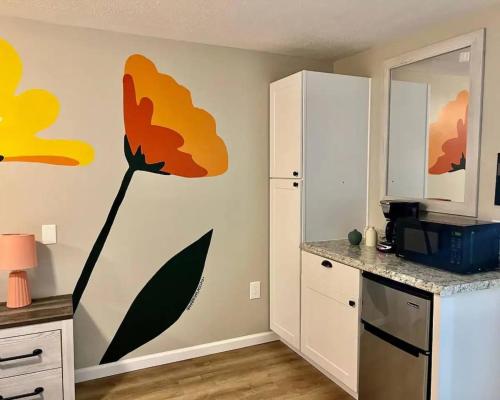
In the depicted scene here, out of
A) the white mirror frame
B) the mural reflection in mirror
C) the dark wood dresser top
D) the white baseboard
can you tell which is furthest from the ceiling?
the white baseboard

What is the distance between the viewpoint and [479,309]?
1988 millimetres

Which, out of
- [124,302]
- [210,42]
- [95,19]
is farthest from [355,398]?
[95,19]

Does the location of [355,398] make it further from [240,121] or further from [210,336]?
[240,121]

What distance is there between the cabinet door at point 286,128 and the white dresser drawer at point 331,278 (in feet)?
2.09

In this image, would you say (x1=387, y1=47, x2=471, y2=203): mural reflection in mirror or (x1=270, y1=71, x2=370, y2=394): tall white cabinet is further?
(x1=270, y1=71, x2=370, y2=394): tall white cabinet

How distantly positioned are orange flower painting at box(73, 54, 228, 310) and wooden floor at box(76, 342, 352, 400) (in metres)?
0.65

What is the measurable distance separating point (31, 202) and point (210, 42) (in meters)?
1.68

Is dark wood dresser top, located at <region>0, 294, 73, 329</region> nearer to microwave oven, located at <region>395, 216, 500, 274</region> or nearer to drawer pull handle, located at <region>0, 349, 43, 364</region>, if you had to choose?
drawer pull handle, located at <region>0, 349, 43, 364</region>

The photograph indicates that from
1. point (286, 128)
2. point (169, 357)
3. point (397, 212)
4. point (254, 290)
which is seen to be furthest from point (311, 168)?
point (169, 357)

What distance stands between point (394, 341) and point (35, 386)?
200 centimetres

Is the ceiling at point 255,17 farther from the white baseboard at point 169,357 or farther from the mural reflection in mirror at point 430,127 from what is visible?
the white baseboard at point 169,357

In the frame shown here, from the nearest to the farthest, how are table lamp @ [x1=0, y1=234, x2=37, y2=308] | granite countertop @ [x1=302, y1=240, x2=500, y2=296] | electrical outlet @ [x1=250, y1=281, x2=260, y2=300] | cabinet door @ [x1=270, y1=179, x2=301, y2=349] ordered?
granite countertop @ [x1=302, y1=240, x2=500, y2=296] < table lamp @ [x1=0, y1=234, x2=37, y2=308] < cabinet door @ [x1=270, y1=179, x2=301, y2=349] < electrical outlet @ [x1=250, y1=281, x2=260, y2=300]

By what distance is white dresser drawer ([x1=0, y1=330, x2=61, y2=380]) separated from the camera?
2.16 metres

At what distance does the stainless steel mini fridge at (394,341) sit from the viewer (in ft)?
6.38
